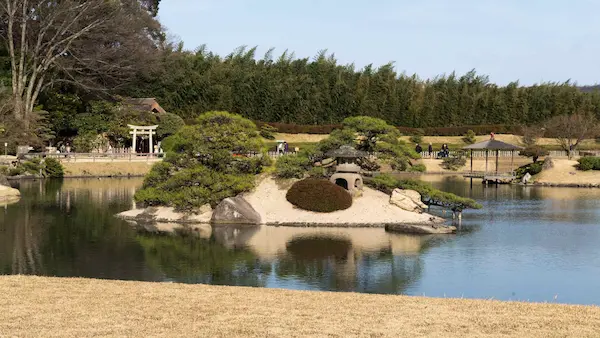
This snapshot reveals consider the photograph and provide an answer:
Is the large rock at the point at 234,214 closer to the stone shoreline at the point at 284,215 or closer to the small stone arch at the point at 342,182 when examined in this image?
the stone shoreline at the point at 284,215

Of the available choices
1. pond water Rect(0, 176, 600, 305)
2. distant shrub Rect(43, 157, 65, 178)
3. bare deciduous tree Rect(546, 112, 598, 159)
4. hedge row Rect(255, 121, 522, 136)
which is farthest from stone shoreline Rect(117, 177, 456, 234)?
hedge row Rect(255, 121, 522, 136)

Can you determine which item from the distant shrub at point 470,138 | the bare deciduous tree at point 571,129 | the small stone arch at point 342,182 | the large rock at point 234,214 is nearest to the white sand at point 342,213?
the large rock at point 234,214

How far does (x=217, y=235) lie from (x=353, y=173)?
789 centimetres

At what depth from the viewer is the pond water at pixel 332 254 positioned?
18578mm

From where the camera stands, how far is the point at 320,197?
99.1ft

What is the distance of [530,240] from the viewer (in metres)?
26.0

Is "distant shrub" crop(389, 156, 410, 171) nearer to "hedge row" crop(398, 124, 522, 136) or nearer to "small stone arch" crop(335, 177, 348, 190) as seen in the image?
"small stone arch" crop(335, 177, 348, 190)

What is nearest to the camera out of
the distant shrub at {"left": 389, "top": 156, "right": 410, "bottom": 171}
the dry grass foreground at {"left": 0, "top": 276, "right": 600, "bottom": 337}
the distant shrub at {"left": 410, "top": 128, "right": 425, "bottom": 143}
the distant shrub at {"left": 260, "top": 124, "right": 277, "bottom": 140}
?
the dry grass foreground at {"left": 0, "top": 276, "right": 600, "bottom": 337}

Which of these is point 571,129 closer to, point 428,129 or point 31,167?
point 428,129

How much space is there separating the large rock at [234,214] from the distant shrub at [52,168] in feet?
82.9

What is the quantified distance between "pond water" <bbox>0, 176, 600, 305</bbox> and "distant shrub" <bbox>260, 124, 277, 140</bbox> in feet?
128

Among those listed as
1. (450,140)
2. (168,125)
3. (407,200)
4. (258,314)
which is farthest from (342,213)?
(450,140)

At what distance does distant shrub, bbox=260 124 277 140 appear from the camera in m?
72.5

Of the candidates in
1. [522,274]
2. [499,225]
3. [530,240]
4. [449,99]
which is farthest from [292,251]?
[449,99]
